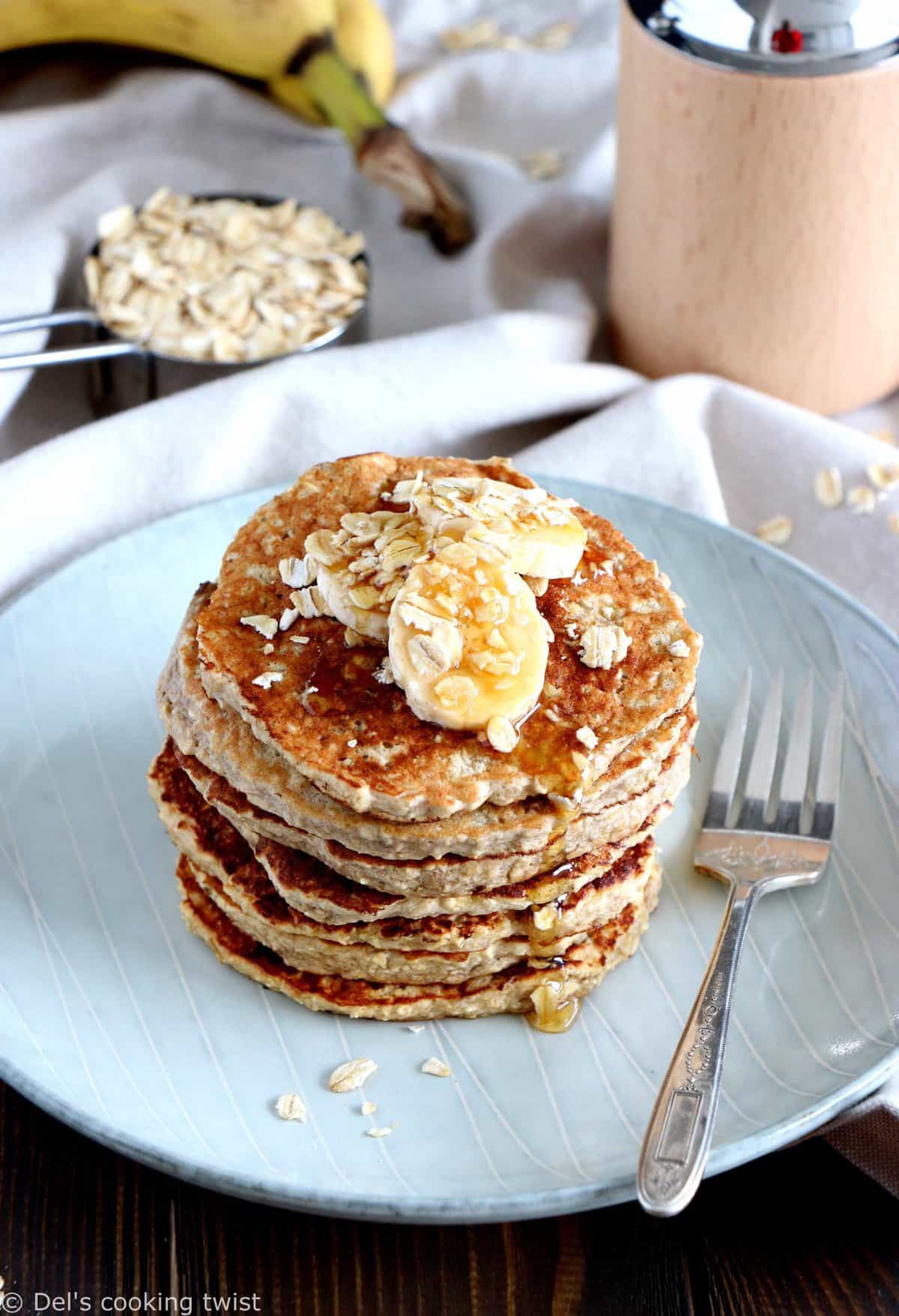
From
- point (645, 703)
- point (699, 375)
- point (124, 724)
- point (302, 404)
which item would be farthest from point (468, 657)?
point (699, 375)

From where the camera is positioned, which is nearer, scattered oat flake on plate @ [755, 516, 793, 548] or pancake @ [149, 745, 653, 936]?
pancake @ [149, 745, 653, 936]

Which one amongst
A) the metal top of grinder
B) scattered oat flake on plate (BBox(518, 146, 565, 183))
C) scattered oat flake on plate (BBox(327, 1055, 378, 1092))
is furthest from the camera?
scattered oat flake on plate (BBox(518, 146, 565, 183))

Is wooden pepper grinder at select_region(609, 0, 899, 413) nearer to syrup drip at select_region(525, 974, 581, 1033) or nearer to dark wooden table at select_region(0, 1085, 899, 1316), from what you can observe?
syrup drip at select_region(525, 974, 581, 1033)

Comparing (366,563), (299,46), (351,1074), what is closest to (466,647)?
(366,563)

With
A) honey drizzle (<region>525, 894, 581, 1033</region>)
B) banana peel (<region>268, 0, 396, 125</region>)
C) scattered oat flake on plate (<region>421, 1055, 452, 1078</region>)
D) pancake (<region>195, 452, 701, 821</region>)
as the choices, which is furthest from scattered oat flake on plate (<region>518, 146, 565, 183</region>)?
scattered oat flake on plate (<region>421, 1055, 452, 1078</region>)

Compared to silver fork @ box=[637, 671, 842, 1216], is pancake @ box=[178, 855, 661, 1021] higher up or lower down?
lower down

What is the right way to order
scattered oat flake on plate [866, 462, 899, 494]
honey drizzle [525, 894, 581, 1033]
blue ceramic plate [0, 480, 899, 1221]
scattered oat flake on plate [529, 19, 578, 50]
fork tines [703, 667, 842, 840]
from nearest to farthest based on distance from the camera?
1. blue ceramic plate [0, 480, 899, 1221]
2. honey drizzle [525, 894, 581, 1033]
3. fork tines [703, 667, 842, 840]
4. scattered oat flake on plate [866, 462, 899, 494]
5. scattered oat flake on plate [529, 19, 578, 50]

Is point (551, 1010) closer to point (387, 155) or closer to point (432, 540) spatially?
point (432, 540)
